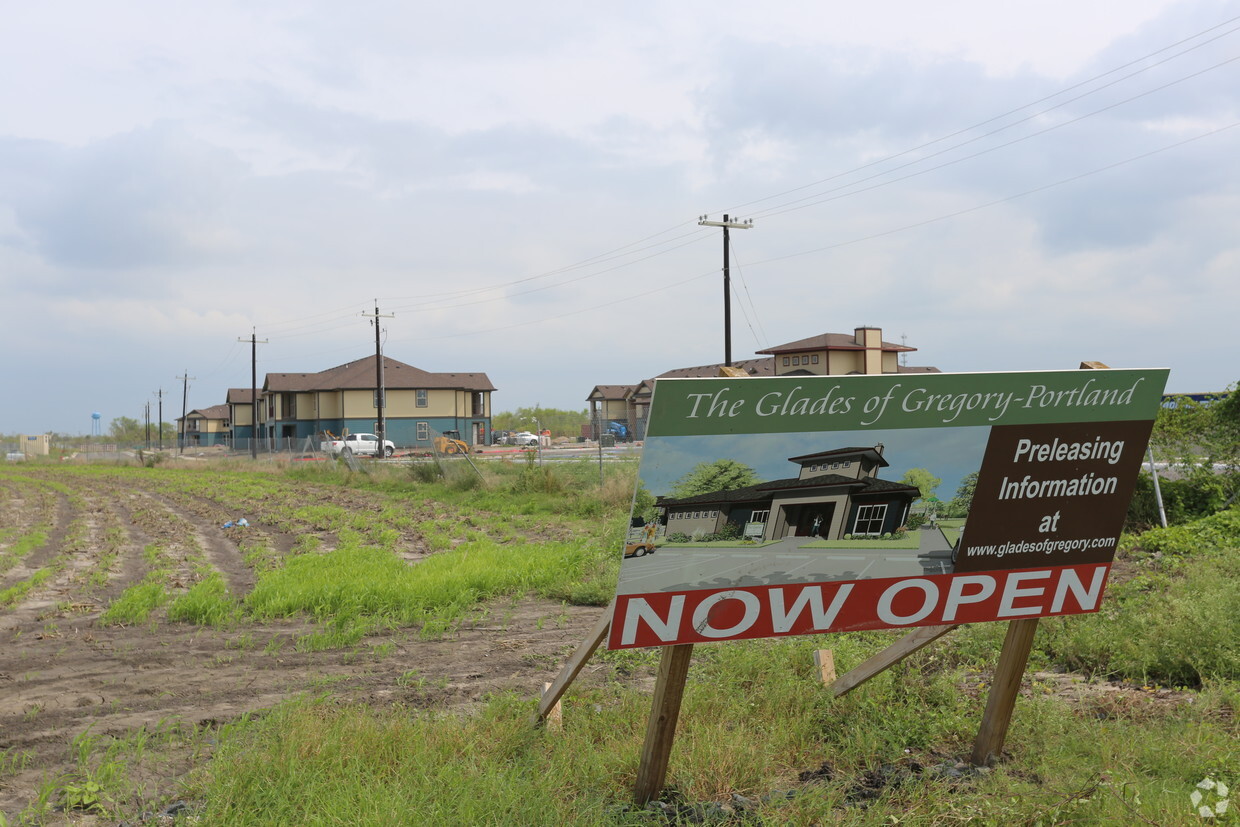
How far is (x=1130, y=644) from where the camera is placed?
6613mm

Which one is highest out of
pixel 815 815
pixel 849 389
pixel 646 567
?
pixel 849 389

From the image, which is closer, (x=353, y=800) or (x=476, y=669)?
(x=353, y=800)

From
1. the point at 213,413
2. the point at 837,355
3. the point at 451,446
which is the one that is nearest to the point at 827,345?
the point at 837,355

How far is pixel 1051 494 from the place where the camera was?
15.2ft

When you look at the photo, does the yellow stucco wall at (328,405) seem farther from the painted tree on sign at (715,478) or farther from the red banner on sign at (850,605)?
the painted tree on sign at (715,478)

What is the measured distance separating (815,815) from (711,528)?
150cm

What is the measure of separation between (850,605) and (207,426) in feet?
399

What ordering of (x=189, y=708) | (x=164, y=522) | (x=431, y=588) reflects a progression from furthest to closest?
(x=164, y=522) < (x=431, y=588) < (x=189, y=708)

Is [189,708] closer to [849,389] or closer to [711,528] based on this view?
[711,528]

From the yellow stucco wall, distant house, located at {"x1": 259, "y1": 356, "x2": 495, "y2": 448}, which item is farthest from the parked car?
the yellow stucco wall

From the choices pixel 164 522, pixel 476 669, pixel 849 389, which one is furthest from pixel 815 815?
pixel 164 522

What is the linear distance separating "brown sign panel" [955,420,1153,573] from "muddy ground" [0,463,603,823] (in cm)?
334

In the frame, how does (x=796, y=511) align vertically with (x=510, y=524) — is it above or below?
above

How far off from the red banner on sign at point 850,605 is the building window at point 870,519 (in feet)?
0.78
